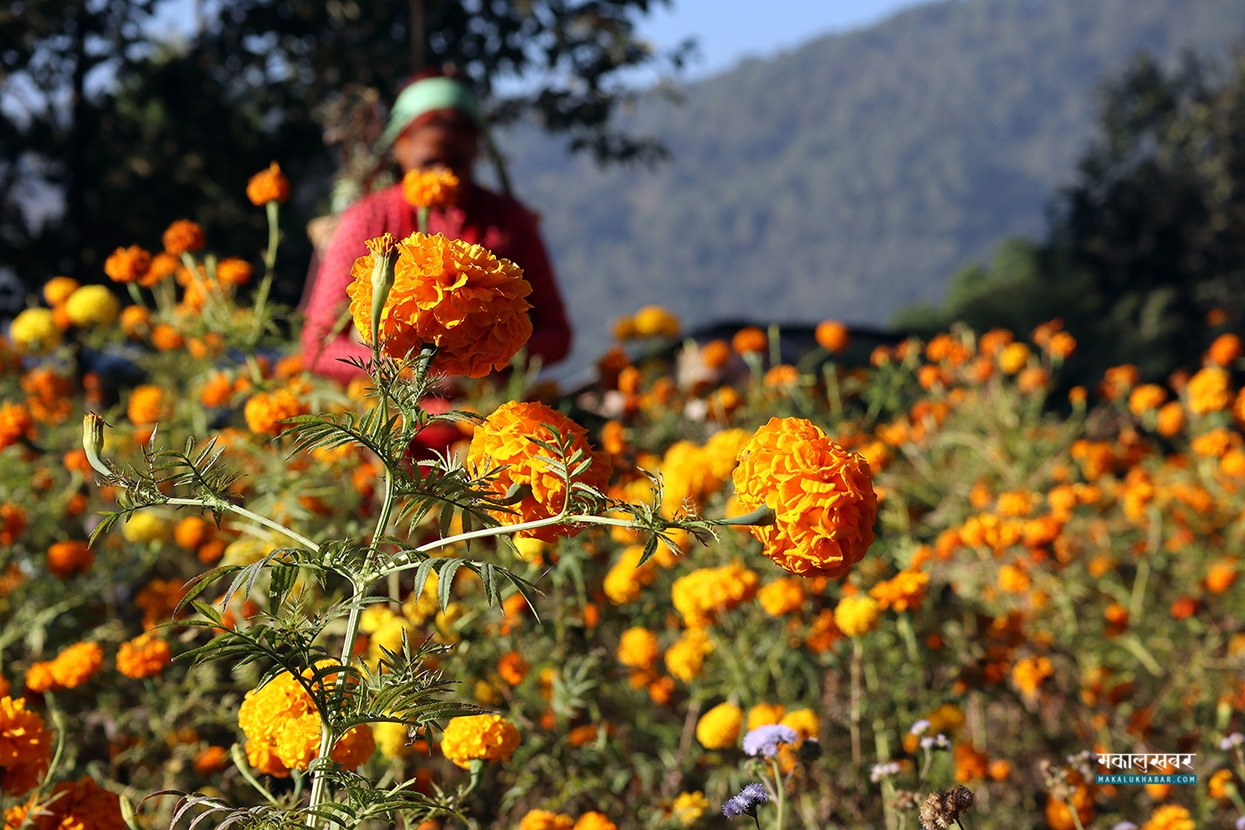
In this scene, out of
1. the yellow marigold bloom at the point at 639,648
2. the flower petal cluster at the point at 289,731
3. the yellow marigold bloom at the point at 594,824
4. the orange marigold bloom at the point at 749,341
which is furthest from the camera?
the orange marigold bloom at the point at 749,341

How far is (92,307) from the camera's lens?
2.98 m

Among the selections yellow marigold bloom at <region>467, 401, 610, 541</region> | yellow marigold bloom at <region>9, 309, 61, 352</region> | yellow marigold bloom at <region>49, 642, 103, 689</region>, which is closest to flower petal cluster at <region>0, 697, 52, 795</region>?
yellow marigold bloom at <region>49, 642, 103, 689</region>

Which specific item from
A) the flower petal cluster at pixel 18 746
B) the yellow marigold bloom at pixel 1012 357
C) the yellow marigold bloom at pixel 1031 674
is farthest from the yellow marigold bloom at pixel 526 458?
the yellow marigold bloom at pixel 1012 357

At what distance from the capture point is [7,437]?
7.48 feet

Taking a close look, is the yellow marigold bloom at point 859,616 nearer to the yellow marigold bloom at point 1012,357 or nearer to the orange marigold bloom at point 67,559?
the orange marigold bloom at point 67,559

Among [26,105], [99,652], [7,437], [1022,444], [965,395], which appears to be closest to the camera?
[99,652]

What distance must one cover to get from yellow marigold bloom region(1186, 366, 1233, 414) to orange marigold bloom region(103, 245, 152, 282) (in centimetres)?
338

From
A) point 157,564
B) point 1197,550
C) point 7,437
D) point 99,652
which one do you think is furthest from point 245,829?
point 1197,550

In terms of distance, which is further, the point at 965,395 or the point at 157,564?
the point at 965,395

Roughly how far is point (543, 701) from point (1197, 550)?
8.66ft

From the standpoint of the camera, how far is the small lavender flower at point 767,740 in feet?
4.73

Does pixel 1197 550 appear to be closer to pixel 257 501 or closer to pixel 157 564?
pixel 257 501

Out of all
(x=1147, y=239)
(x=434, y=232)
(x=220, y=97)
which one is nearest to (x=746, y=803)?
(x=434, y=232)

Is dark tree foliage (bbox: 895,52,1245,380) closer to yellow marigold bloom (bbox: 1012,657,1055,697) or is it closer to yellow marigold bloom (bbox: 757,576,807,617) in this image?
yellow marigold bloom (bbox: 1012,657,1055,697)
